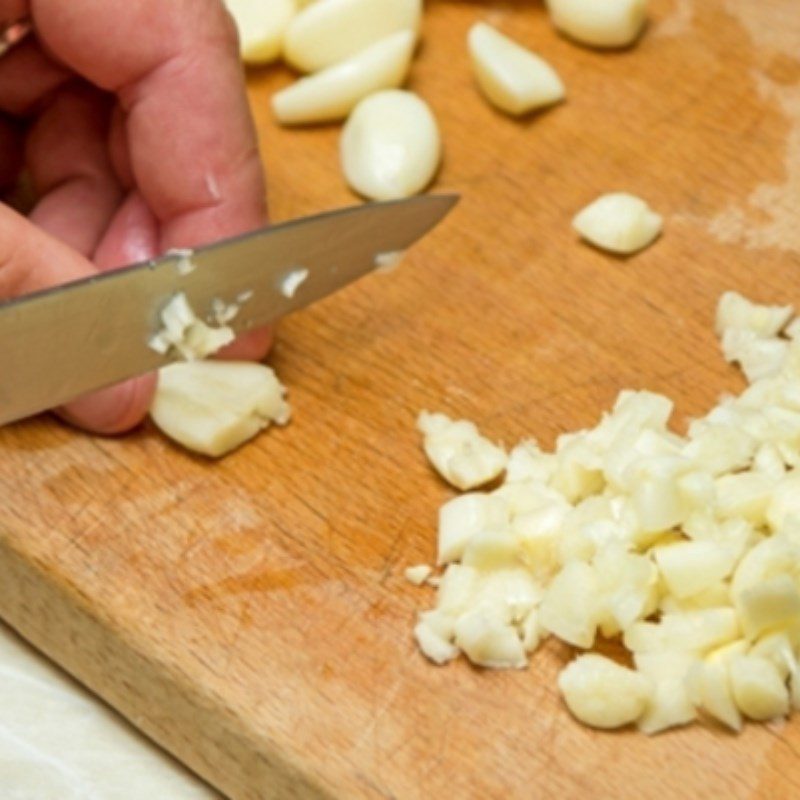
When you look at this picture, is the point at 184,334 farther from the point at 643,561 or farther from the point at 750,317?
the point at 750,317

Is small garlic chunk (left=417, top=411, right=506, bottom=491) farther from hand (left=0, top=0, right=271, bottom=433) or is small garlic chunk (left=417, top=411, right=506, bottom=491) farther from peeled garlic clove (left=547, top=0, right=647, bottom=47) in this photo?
peeled garlic clove (left=547, top=0, right=647, bottom=47)

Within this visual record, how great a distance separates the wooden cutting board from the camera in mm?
1389

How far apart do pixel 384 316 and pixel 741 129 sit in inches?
19.6

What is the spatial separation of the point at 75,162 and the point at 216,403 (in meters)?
0.34

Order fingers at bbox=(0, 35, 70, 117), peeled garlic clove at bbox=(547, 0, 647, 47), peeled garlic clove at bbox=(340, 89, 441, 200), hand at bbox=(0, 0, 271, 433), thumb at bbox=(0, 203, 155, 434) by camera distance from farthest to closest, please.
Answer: peeled garlic clove at bbox=(547, 0, 647, 47) → peeled garlic clove at bbox=(340, 89, 441, 200) → fingers at bbox=(0, 35, 70, 117) → hand at bbox=(0, 0, 271, 433) → thumb at bbox=(0, 203, 155, 434)

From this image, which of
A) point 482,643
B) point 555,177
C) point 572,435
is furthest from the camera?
point 555,177

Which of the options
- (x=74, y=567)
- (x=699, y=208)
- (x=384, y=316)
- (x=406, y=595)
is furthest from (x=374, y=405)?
(x=699, y=208)

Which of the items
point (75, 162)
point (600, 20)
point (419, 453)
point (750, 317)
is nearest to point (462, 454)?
point (419, 453)

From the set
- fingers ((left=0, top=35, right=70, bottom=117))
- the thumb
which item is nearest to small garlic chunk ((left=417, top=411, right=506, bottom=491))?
the thumb

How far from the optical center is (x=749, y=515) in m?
1.46

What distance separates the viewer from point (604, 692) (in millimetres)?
1367

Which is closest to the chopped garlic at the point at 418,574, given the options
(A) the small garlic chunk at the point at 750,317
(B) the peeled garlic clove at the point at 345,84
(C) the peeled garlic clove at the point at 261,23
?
(A) the small garlic chunk at the point at 750,317

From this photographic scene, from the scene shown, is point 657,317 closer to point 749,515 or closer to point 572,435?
point 572,435

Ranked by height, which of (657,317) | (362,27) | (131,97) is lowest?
(657,317)
